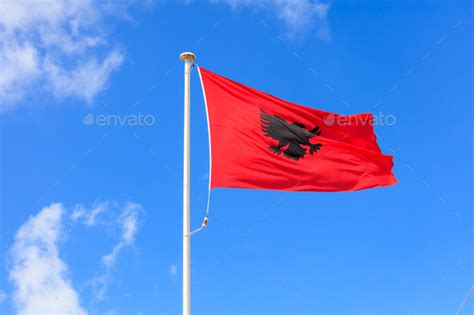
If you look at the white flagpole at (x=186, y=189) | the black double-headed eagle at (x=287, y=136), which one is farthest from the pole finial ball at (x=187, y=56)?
the black double-headed eagle at (x=287, y=136)

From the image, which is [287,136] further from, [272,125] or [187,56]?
[187,56]

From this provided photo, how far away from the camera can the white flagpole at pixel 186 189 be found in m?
15.2

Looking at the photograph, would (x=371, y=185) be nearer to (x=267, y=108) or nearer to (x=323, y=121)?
(x=323, y=121)

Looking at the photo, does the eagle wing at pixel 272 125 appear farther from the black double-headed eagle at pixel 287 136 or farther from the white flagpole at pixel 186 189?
the white flagpole at pixel 186 189

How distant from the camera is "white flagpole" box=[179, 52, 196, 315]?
598 inches

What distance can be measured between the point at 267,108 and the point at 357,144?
328 centimetres

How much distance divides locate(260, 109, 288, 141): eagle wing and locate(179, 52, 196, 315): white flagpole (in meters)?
2.29

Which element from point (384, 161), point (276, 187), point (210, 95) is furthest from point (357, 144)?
point (210, 95)

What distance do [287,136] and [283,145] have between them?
37cm

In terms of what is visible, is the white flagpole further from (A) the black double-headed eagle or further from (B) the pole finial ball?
(A) the black double-headed eagle

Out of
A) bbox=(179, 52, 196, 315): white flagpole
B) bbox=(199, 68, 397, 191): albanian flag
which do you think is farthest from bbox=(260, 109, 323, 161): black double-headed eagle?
bbox=(179, 52, 196, 315): white flagpole

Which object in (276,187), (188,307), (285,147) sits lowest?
(188,307)

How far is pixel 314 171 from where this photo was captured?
684 inches

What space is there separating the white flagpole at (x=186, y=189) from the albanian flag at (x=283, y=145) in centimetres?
67
